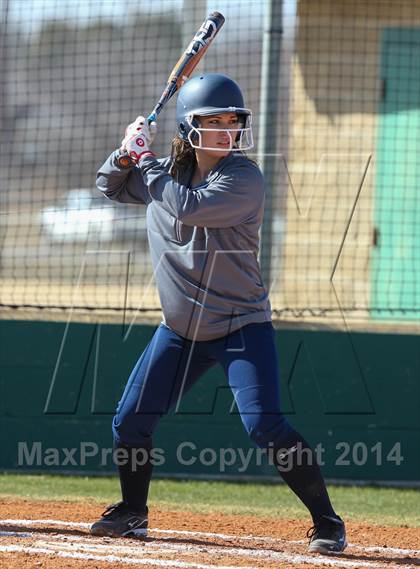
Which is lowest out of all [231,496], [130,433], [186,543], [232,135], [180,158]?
[231,496]

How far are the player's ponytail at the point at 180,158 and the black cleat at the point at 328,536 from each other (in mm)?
1651

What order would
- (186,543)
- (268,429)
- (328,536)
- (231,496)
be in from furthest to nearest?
(231,496)
(186,543)
(328,536)
(268,429)

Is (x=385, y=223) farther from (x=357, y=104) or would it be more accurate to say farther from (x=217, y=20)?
(x=217, y=20)

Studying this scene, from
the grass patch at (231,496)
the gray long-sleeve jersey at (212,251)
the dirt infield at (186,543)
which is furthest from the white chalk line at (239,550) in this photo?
the grass patch at (231,496)

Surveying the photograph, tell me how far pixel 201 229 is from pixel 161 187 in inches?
10.9

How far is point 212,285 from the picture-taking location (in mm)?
4945

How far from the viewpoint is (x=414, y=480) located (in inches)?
318

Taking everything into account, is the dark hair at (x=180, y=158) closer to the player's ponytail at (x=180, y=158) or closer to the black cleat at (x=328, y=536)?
Result: the player's ponytail at (x=180, y=158)

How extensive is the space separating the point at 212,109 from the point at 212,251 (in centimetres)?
61

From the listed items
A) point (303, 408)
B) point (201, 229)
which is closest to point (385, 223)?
point (303, 408)

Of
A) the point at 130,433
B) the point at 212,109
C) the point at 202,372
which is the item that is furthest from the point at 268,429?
the point at 212,109

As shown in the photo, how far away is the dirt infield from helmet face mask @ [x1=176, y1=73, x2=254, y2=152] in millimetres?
1748

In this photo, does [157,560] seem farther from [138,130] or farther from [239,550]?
[138,130]

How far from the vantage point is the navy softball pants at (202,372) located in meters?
4.87
